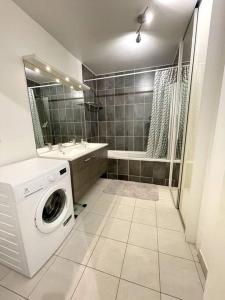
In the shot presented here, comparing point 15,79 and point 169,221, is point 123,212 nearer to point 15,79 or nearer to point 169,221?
point 169,221

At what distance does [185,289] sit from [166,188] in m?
1.59

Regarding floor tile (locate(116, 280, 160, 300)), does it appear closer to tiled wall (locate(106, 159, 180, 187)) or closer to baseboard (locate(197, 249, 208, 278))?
baseboard (locate(197, 249, 208, 278))

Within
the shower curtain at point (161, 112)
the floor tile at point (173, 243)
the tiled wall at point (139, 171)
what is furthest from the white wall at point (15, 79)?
the shower curtain at point (161, 112)

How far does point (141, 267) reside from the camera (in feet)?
3.87

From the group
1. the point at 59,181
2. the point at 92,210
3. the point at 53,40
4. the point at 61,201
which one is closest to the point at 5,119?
the point at 59,181

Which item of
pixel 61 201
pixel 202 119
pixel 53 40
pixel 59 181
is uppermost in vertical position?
pixel 53 40

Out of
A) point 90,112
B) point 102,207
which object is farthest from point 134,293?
point 90,112

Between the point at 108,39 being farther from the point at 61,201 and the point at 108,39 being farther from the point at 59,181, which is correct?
the point at 61,201

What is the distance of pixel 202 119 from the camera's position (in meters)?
1.18

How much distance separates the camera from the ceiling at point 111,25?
143 cm

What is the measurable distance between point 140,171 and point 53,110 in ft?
6.06

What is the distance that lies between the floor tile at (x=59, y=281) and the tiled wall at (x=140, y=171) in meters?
1.75

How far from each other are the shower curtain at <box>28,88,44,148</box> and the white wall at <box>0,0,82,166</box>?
65mm

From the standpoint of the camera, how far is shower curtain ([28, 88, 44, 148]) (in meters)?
1.68
